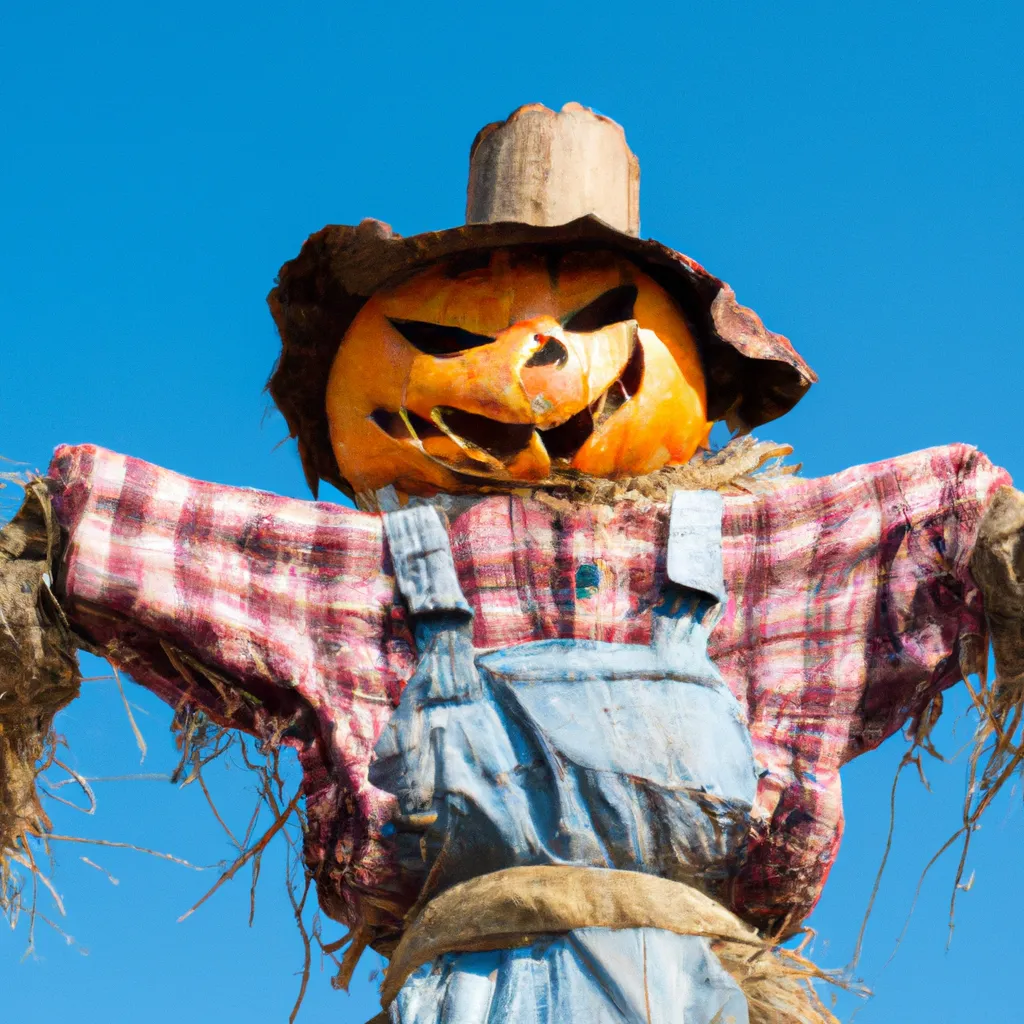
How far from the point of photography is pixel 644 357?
411 centimetres

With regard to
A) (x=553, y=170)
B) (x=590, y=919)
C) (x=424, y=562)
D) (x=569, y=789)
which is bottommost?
(x=590, y=919)

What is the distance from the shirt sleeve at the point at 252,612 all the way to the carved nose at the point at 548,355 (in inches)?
16.0

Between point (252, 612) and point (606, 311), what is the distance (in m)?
0.89

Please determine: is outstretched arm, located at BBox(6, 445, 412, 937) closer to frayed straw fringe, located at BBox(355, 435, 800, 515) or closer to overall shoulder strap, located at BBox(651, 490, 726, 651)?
frayed straw fringe, located at BBox(355, 435, 800, 515)

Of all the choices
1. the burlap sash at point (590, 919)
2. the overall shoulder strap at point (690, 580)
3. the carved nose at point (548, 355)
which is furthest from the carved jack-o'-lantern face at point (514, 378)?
the burlap sash at point (590, 919)

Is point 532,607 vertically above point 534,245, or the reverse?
point 534,245

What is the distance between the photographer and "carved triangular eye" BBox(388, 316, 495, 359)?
13.6ft

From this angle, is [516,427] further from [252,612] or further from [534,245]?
[252,612]

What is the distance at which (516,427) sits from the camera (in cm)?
405

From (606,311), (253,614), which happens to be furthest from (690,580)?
(253,614)

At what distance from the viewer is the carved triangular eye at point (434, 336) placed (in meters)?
4.14

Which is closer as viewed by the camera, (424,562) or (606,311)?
(424,562)

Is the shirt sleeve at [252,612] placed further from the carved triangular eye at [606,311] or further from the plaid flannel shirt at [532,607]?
the carved triangular eye at [606,311]

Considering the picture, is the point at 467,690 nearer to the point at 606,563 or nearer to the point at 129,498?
the point at 606,563
